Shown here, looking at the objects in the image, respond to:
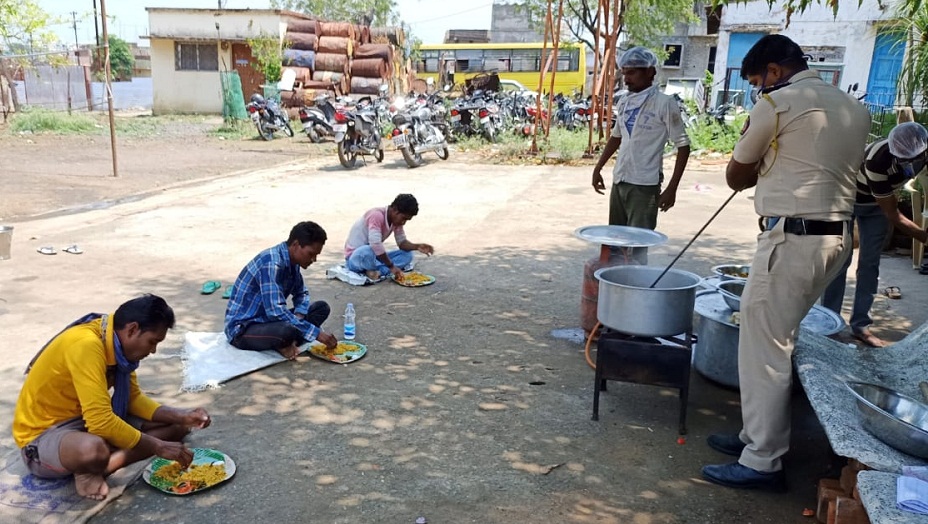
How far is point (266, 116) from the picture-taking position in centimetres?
1708

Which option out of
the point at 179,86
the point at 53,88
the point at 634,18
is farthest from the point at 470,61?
the point at 53,88

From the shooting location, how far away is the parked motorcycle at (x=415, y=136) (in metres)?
12.6

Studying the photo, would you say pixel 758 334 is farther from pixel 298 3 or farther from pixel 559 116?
pixel 298 3

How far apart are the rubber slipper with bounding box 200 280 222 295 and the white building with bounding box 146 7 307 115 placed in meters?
19.5

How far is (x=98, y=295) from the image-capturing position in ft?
17.6

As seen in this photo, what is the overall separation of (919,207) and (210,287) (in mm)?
6220

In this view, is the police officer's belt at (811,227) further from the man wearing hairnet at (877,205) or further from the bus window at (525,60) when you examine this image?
the bus window at (525,60)

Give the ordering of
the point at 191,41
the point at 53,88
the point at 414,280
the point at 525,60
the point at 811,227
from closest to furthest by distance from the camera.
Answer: the point at 811,227
the point at 414,280
the point at 53,88
the point at 191,41
the point at 525,60

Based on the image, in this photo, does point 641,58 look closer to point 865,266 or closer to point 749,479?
point 865,266

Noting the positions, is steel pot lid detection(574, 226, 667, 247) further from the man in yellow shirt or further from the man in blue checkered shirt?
the man in yellow shirt

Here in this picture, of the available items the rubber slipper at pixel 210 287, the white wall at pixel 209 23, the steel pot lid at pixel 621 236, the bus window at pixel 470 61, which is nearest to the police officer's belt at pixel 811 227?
the steel pot lid at pixel 621 236

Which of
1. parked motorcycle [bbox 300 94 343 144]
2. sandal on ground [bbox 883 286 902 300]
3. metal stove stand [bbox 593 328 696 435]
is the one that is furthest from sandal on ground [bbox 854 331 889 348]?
parked motorcycle [bbox 300 94 343 144]

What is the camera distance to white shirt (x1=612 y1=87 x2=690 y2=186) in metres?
4.69

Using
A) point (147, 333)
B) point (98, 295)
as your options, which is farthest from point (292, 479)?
point (98, 295)
